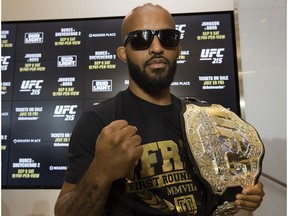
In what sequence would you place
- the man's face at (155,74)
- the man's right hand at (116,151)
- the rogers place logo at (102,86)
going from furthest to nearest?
the rogers place logo at (102,86) → the man's face at (155,74) → the man's right hand at (116,151)

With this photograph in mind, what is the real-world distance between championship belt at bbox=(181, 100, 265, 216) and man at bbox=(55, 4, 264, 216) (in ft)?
0.12

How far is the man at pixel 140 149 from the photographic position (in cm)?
69

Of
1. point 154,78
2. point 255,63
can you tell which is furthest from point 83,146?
point 255,63

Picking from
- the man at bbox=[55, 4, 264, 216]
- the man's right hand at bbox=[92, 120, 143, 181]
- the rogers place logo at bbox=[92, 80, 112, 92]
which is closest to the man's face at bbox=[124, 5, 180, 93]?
the man at bbox=[55, 4, 264, 216]

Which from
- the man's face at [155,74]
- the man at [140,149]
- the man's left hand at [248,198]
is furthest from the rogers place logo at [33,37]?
the man's left hand at [248,198]

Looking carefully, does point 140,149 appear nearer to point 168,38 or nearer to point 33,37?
point 168,38

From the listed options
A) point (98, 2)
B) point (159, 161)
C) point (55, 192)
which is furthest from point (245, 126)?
point (98, 2)

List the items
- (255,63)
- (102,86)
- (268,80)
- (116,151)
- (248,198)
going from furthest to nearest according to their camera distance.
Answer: (102,86) → (255,63) → (268,80) → (248,198) → (116,151)

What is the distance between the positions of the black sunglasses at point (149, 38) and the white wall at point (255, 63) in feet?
2.17

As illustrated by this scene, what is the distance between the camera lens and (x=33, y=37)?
2.09 m

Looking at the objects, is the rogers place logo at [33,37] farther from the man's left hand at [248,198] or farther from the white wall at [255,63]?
the man's left hand at [248,198]

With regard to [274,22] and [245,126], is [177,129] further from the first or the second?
[274,22]

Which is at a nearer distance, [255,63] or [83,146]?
[83,146]

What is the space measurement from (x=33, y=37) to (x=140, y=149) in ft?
5.62
